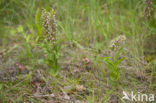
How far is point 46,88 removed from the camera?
2090mm

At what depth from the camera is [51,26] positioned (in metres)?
1.97

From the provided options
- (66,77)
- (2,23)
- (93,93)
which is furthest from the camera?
(2,23)

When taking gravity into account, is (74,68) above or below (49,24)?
below

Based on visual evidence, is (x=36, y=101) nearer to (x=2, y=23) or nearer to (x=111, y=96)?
(x=111, y=96)

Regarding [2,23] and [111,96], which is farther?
[2,23]

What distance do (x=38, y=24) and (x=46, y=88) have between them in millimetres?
748

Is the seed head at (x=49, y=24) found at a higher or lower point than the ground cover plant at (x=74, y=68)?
higher

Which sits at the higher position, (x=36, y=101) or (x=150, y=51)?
(x=150, y=51)

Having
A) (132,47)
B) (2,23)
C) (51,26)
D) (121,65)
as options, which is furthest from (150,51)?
(2,23)

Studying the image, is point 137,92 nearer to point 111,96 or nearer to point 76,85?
point 111,96

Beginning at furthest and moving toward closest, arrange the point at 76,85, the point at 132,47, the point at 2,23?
the point at 2,23
the point at 132,47
the point at 76,85

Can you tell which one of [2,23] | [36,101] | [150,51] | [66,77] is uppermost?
[2,23]

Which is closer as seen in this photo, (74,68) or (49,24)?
(49,24)

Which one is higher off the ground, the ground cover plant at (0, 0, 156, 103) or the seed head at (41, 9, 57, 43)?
the seed head at (41, 9, 57, 43)
